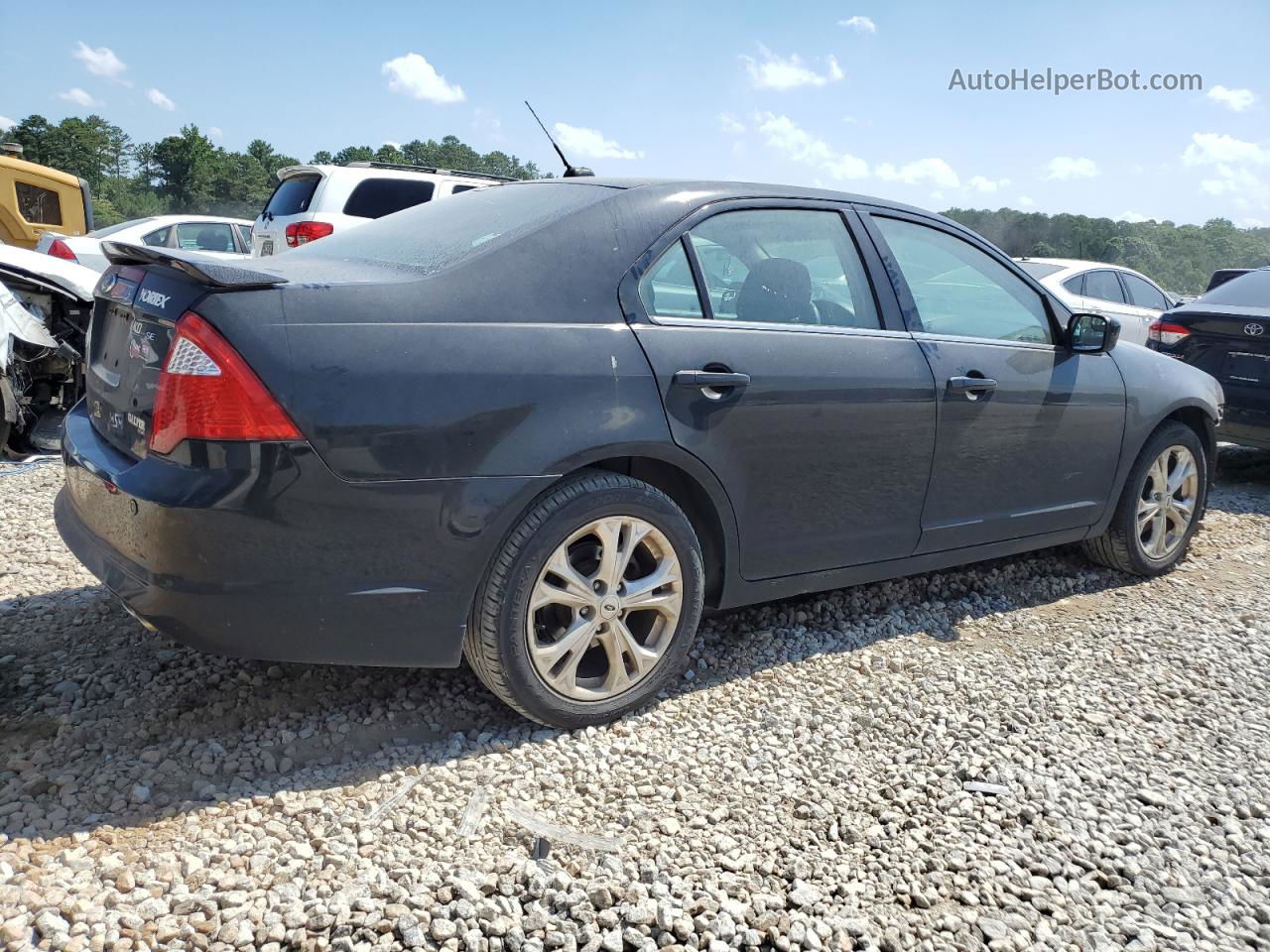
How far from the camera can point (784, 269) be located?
3434 millimetres

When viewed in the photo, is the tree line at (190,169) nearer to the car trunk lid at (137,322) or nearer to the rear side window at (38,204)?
the rear side window at (38,204)

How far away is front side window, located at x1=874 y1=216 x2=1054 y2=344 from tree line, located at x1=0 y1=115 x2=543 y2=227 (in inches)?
2407

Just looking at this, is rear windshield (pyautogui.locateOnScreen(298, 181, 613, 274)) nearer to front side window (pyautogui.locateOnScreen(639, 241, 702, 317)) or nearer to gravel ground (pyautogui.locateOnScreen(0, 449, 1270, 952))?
front side window (pyautogui.locateOnScreen(639, 241, 702, 317))

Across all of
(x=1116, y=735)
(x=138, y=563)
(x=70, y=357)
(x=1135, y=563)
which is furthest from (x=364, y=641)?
(x=70, y=357)

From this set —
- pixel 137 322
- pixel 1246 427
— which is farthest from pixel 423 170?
pixel 137 322

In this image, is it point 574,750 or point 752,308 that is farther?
point 752,308

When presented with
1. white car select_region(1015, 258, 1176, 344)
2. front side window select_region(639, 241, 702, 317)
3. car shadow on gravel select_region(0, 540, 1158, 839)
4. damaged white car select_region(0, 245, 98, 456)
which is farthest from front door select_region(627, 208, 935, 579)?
white car select_region(1015, 258, 1176, 344)

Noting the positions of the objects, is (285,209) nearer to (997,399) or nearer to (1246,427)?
(997,399)

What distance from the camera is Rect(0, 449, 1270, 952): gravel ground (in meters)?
2.19

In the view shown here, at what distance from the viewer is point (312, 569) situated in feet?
8.25

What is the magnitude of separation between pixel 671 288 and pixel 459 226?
715 millimetres

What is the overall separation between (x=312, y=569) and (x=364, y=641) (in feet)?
0.82

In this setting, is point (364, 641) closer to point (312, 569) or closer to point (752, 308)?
point (312, 569)

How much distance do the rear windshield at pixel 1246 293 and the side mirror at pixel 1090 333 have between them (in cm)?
342
